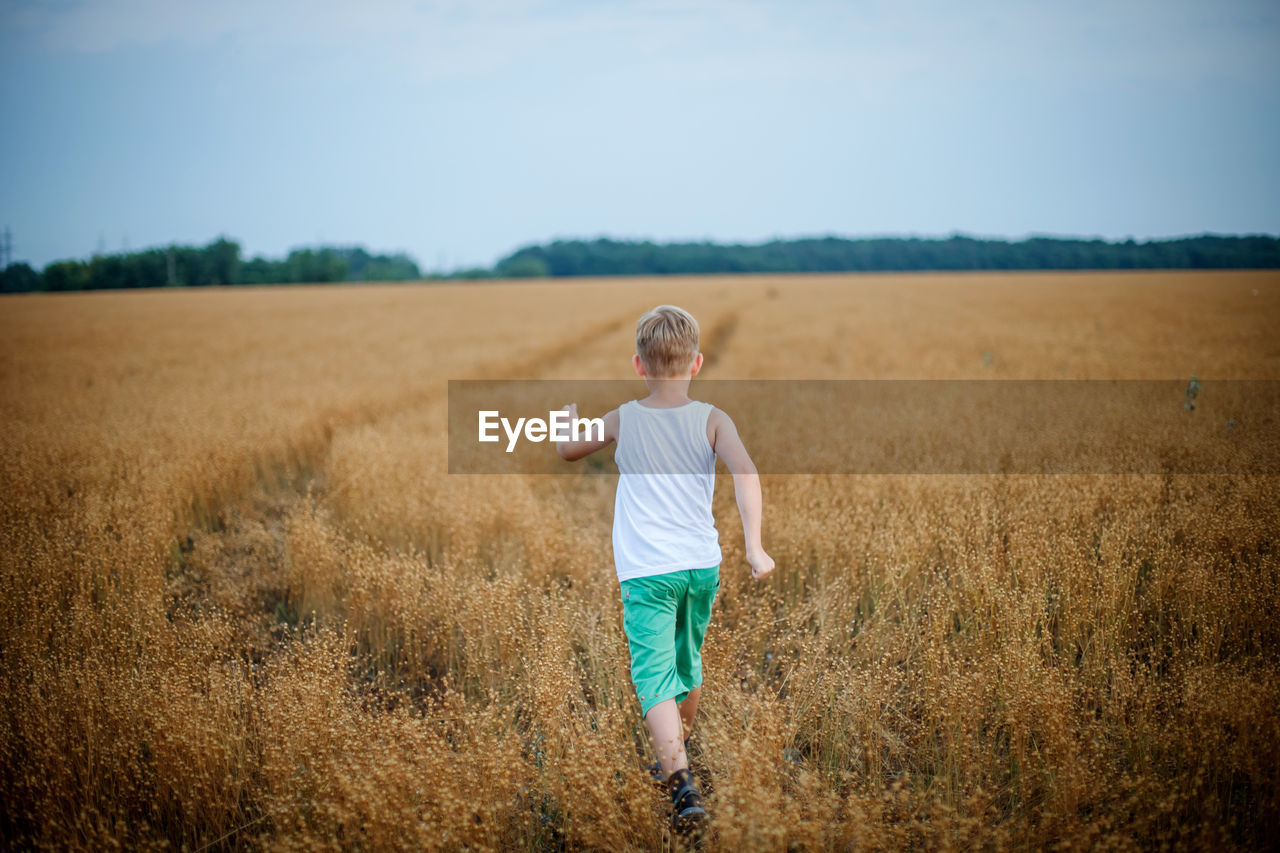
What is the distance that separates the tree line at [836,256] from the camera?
2354 inches

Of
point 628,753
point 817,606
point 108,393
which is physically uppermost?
point 108,393

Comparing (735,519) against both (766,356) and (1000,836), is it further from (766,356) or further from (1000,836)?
(766,356)

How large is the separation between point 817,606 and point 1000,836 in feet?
5.26

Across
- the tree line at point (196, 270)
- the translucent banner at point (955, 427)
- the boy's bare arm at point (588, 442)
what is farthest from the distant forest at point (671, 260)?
the boy's bare arm at point (588, 442)

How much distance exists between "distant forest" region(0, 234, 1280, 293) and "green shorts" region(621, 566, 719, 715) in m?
28.4

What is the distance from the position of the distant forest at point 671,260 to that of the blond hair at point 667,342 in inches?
1113

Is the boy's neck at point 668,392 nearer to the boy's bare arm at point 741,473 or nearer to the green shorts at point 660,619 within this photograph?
the boy's bare arm at point 741,473

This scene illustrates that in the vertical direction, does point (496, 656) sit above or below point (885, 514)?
below

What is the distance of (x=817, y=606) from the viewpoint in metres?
3.57

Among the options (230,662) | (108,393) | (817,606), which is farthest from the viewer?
(108,393)

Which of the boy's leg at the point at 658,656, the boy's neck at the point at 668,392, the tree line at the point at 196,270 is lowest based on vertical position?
the boy's leg at the point at 658,656

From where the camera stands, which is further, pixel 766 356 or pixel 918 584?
pixel 766 356

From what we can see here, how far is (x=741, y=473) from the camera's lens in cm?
233

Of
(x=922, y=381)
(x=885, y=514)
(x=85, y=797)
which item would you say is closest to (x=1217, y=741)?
(x=885, y=514)
